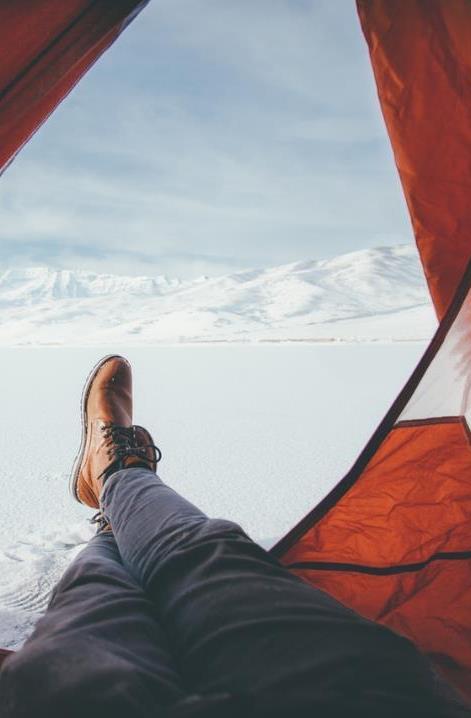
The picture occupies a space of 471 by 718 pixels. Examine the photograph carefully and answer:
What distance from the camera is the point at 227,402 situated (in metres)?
4.23

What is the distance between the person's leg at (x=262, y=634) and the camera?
430 mm

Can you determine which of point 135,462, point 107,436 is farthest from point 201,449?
point 135,462

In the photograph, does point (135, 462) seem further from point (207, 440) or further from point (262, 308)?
point (262, 308)

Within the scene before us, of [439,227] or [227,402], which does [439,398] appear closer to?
[439,227]

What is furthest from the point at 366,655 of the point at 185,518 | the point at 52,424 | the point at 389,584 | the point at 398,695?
the point at 52,424

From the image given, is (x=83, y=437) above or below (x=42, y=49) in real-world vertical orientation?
below

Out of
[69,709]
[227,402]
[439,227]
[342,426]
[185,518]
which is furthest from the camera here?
[227,402]

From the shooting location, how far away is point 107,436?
1409mm

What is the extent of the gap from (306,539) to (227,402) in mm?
3147

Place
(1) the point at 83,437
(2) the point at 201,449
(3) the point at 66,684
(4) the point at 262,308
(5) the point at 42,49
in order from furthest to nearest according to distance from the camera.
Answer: (4) the point at 262,308, (2) the point at 201,449, (1) the point at 83,437, (5) the point at 42,49, (3) the point at 66,684

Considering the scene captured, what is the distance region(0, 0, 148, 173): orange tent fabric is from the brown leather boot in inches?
28.3

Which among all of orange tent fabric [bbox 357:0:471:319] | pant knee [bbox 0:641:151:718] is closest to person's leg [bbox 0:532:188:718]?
pant knee [bbox 0:641:151:718]

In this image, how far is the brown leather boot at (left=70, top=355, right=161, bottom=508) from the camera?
4.24 feet

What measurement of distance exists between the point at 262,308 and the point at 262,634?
1463 inches
